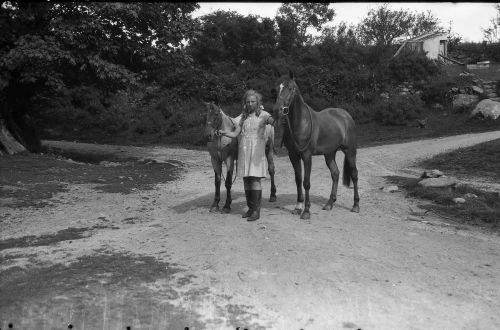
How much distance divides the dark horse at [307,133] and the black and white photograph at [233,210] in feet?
0.10

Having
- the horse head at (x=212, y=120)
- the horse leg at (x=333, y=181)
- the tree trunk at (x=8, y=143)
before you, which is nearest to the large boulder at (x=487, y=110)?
the horse leg at (x=333, y=181)

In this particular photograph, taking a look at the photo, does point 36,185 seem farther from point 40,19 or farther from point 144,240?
point 40,19

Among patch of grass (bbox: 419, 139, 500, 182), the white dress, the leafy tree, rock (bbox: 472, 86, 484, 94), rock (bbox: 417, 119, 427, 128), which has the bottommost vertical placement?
patch of grass (bbox: 419, 139, 500, 182)

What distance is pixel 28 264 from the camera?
5.28m

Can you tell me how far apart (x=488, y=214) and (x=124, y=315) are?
22.3 ft

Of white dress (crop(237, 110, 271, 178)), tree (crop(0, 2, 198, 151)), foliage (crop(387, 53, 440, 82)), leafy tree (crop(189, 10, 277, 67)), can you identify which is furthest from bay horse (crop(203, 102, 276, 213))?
leafy tree (crop(189, 10, 277, 67))

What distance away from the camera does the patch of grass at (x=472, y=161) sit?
12461 mm

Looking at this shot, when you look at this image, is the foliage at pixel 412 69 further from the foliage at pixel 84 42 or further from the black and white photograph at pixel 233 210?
the foliage at pixel 84 42

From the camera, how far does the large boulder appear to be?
69.5ft

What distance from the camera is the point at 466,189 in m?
9.73

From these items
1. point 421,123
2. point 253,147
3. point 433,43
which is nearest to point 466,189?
point 253,147

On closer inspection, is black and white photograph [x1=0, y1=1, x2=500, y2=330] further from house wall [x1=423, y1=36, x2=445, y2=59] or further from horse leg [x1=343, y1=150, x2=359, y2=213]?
house wall [x1=423, y1=36, x2=445, y2=59]

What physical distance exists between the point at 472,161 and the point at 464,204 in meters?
5.27

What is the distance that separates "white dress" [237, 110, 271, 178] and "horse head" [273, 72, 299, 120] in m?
0.22
